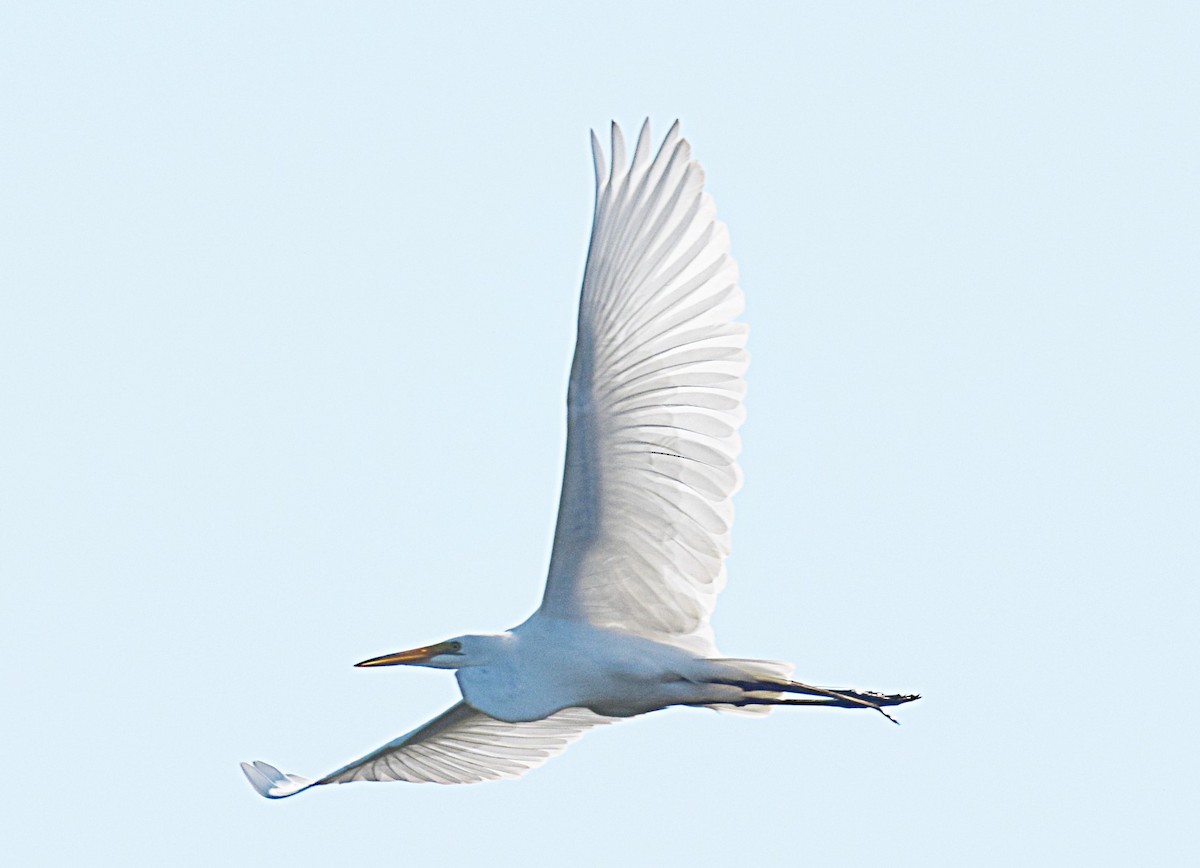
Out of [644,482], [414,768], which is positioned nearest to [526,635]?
[644,482]

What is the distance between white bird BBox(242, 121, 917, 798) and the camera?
8.45m

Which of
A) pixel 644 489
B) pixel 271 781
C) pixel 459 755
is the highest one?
pixel 644 489

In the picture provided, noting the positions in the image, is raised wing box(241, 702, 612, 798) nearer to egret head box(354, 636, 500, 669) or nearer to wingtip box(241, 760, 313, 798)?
wingtip box(241, 760, 313, 798)

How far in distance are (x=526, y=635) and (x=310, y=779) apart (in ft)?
6.50

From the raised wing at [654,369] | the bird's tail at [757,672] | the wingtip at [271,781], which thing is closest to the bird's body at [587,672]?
the bird's tail at [757,672]

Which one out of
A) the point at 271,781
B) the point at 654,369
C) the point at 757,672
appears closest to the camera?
the point at 654,369

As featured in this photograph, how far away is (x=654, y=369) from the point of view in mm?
8531

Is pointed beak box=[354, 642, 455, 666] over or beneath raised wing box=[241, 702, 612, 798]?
over

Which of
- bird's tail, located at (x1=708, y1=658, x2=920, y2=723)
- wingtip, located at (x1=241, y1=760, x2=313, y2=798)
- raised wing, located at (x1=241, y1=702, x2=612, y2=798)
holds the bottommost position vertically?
wingtip, located at (x1=241, y1=760, x2=313, y2=798)

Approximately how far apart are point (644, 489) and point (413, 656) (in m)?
1.60

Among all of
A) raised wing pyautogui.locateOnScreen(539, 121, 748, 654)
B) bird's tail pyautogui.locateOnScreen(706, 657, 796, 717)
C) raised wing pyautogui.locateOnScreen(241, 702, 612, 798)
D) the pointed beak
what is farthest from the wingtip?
bird's tail pyautogui.locateOnScreen(706, 657, 796, 717)

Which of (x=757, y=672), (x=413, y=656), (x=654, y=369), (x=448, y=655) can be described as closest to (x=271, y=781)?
(x=413, y=656)

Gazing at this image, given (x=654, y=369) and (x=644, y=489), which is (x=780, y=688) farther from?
(x=654, y=369)

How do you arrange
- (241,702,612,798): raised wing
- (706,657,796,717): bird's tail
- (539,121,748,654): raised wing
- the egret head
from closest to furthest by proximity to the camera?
(539,121,748,654): raised wing, (706,657,796,717): bird's tail, the egret head, (241,702,612,798): raised wing
